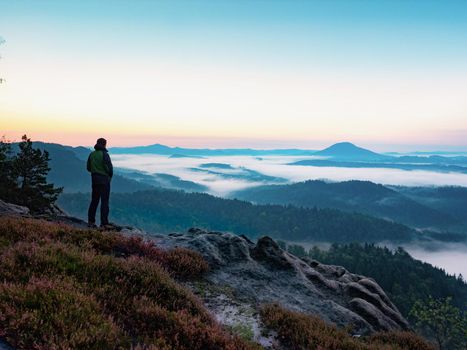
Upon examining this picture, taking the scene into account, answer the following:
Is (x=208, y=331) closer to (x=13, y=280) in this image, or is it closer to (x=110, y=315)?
(x=110, y=315)

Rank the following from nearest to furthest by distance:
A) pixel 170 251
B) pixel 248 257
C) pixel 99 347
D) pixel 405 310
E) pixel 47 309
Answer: pixel 99 347, pixel 47 309, pixel 170 251, pixel 248 257, pixel 405 310

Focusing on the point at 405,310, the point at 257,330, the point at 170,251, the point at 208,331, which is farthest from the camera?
the point at 405,310

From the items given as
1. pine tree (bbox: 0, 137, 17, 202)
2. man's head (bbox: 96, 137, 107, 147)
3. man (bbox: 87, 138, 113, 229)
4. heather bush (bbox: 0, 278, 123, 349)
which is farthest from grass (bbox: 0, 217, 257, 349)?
pine tree (bbox: 0, 137, 17, 202)

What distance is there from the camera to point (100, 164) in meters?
19.5

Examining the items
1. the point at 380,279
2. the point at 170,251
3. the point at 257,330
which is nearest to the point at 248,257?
the point at 170,251

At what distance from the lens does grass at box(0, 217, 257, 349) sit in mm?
6277

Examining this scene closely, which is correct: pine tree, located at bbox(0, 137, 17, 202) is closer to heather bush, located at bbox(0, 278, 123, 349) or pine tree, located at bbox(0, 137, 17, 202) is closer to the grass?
the grass

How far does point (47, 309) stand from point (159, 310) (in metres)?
2.19

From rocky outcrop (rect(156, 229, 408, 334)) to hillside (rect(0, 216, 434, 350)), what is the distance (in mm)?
67

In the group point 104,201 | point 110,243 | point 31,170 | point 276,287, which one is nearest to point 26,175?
point 31,170

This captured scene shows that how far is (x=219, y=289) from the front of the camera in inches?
467

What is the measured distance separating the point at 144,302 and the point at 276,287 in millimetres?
7168

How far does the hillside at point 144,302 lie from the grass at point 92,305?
0.02 meters

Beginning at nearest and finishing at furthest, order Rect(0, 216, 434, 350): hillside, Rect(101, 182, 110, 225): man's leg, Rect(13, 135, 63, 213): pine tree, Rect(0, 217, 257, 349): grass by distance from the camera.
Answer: Rect(0, 217, 257, 349): grass
Rect(0, 216, 434, 350): hillside
Rect(101, 182, 110, 225): man's leg
Rect(13, 135, 63, 213): pine tree
